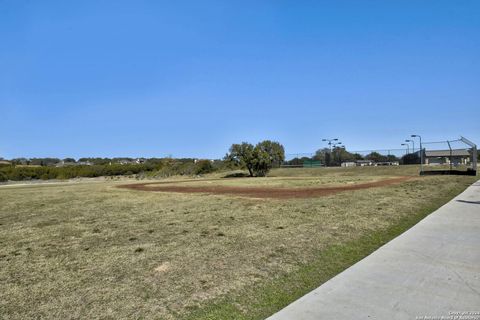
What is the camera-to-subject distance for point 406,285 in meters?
4.63

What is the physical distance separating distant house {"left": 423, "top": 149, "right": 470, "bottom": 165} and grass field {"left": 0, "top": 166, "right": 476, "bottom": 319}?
26102 mm

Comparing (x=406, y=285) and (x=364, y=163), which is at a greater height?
(x=364, y=163)

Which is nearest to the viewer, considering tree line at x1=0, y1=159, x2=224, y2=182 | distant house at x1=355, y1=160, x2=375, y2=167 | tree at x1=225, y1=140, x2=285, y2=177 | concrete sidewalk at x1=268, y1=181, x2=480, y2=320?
concrete sidewalk at x1=268, y1=181, x2=480, y2=320

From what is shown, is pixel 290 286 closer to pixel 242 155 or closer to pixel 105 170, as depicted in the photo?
pixel 242 155

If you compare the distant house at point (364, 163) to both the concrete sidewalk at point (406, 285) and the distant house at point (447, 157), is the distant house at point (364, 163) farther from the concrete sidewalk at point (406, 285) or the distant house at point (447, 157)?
the concrete sidewalk at point (406, 285)

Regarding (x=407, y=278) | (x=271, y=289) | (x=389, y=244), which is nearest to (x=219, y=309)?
(x=271, y=289)

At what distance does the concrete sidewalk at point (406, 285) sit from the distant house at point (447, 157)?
29952 millimetres

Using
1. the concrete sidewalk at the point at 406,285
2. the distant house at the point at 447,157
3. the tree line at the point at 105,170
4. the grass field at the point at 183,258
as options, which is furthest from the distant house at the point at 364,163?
the concrete sidewalk at the point at 406,285

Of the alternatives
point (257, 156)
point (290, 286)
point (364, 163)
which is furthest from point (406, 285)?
point (364, 163)

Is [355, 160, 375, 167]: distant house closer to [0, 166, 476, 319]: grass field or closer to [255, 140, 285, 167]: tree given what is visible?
[255, 140, 285, 167]: tree

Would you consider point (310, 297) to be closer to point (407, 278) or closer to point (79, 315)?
point (407, 278)

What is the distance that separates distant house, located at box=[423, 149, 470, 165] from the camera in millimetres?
34125

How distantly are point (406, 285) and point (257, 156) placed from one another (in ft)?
147

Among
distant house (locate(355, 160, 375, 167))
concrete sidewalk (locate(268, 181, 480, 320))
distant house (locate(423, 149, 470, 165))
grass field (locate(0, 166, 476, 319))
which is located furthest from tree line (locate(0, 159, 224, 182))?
concrete sidewalk (locate(268, 181, 480, 320))
